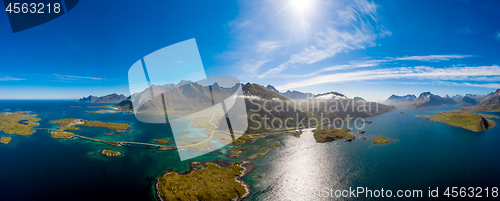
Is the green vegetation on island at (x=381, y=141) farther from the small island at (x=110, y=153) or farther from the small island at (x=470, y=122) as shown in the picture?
the small island at (x=110, y=153)

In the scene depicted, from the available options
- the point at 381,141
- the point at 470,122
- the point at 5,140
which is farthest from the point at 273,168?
the point at 470,122

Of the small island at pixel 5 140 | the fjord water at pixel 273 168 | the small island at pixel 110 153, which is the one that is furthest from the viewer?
the small island at pixel 5 140

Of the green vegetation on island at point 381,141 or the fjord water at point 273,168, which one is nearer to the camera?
the fjord water at point 273,168

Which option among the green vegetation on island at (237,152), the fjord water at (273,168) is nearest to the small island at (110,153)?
the fjord water at (273,168)

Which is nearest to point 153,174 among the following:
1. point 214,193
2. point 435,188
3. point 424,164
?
point 214,193

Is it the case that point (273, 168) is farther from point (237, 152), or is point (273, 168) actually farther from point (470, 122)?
point (470, 122)

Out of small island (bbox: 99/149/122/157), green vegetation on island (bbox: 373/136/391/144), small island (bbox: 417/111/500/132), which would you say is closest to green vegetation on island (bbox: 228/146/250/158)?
small island (bbox: 99/149/122/157)
